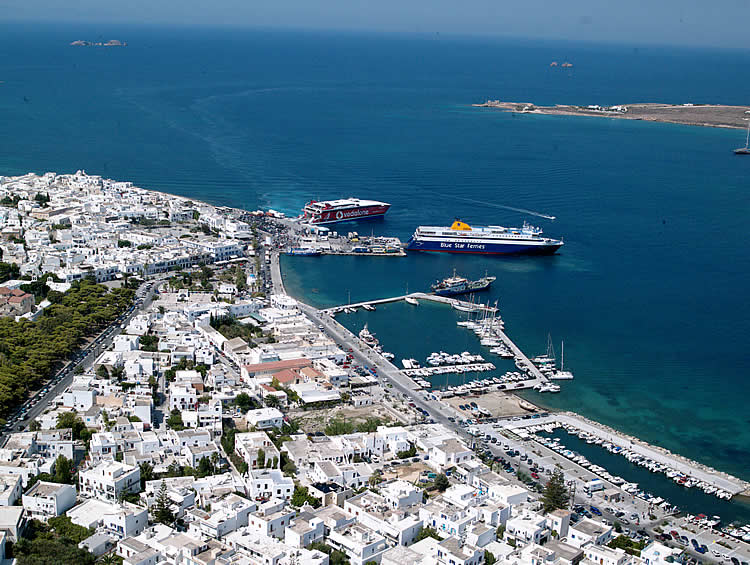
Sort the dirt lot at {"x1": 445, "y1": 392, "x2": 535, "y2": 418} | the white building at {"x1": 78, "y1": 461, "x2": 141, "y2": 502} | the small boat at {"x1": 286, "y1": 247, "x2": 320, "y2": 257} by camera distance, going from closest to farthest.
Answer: the white building at {"x1": 78, "y1": 461, "x2": 141, "y2": 502}
the dirt lot at {"x1": 445, "y1": 392, "x2": 535, "y2": 418}
the small boat at {"x1": 286, "y1": 247, "x2": 320, "y2": 257}

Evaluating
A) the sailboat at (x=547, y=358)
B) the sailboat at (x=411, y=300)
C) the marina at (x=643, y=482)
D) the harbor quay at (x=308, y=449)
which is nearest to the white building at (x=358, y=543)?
the harbor quay at (x=308, y=449)

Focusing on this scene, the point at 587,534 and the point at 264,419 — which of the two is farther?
the point at 264,419

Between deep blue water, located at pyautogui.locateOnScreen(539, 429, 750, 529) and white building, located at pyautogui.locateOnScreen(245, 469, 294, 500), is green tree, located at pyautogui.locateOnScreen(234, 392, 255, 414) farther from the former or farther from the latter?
deep blue water, located at pyautogui.locateOnScreen(539, 429, 750, 529)

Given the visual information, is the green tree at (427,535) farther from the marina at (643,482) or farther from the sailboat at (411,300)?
the sailboat at (411,300)

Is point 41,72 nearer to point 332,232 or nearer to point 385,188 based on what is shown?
point 385,188

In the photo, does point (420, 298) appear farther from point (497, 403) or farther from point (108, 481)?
point (108, 481)

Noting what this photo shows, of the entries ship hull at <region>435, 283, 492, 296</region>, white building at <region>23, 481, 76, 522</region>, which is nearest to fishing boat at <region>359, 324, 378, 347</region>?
ship hull at <region>435, 283, 492, 296</region>

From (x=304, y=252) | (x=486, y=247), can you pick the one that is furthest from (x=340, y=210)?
(x=486, y=247)
